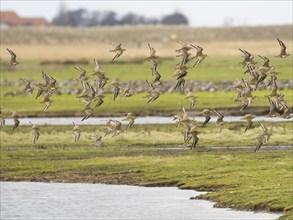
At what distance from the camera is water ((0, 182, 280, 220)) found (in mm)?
44562

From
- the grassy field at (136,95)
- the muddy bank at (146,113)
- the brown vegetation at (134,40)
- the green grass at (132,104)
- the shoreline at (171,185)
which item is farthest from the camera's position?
the brown vegetation at (134,40)

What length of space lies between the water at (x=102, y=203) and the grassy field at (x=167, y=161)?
1.00 meters

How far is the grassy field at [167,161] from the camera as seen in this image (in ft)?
158

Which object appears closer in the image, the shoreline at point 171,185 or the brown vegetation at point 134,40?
the shoreline at point 171,185

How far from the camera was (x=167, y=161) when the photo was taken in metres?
56.1

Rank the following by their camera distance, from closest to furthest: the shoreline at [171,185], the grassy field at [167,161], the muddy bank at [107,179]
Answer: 1. the shoreline at [171,185]
2. the grassy field at [167,161]
3. the muddy bank at [107,179]

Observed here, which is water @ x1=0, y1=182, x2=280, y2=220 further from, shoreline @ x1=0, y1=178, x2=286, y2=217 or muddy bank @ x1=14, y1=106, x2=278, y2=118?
muddy bank @ x1=14, y1=106, x2=278, y2=118

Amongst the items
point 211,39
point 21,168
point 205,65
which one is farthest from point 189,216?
point 211,39

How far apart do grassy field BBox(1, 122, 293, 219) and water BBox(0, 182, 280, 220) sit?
996mm

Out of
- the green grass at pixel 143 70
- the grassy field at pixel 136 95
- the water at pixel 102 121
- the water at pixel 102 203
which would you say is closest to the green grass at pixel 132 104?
the grassy field at pixel 136 95

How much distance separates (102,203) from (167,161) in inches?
345

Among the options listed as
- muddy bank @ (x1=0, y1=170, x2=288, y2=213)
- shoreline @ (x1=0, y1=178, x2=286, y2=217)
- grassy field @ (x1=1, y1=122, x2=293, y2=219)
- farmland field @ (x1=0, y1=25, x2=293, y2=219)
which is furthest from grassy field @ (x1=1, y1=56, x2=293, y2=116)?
shoreline @ (x1=0, y1=178, x2=286, y2=217)

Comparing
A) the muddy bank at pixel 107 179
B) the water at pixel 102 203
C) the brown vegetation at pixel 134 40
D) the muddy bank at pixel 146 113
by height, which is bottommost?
the water at pixel 102 203

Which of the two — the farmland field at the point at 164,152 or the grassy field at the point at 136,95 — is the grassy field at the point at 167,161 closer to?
the farmland field at the point at 164,152
